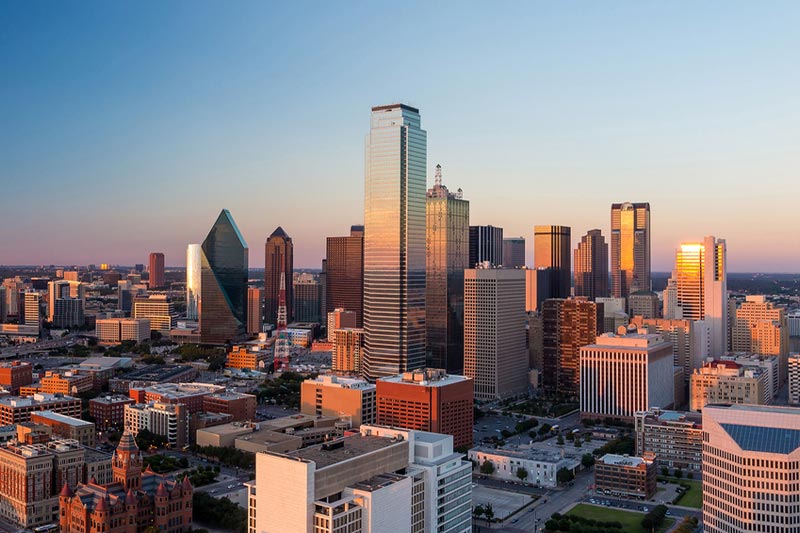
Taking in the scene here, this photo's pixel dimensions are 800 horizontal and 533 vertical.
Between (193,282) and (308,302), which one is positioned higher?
(193,282)

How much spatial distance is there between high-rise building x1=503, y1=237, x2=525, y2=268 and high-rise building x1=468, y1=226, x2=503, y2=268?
48849 mm

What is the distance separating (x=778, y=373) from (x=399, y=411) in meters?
49.4

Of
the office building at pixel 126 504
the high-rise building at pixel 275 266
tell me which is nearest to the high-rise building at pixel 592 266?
the high-rise building at pixel 275 266

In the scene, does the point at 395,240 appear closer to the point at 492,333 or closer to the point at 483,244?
the point at 492,333

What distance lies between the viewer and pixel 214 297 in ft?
389

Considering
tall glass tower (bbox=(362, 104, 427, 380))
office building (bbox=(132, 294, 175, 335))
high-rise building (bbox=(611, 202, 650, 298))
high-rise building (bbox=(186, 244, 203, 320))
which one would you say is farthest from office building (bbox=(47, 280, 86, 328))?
high-rise building (bbox=(611, 202, 650, 298))

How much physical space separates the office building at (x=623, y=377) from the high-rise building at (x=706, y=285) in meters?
23.3

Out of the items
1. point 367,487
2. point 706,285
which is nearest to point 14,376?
point 367,487

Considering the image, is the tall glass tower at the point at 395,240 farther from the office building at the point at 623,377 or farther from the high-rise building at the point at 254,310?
the high-rise building at the point at 254,310

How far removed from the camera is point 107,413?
2378 inches

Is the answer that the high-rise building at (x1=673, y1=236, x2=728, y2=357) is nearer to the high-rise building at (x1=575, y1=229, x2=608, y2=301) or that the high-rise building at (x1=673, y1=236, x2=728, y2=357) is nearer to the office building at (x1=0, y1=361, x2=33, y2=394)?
the high-rise building at (x1=575, y1=229, x2=608, y2=301)

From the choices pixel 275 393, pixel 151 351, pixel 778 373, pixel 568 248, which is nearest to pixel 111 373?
pixel 275 393

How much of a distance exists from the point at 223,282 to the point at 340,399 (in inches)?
2570

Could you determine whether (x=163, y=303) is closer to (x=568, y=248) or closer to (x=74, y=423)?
(x=568, y=248)
